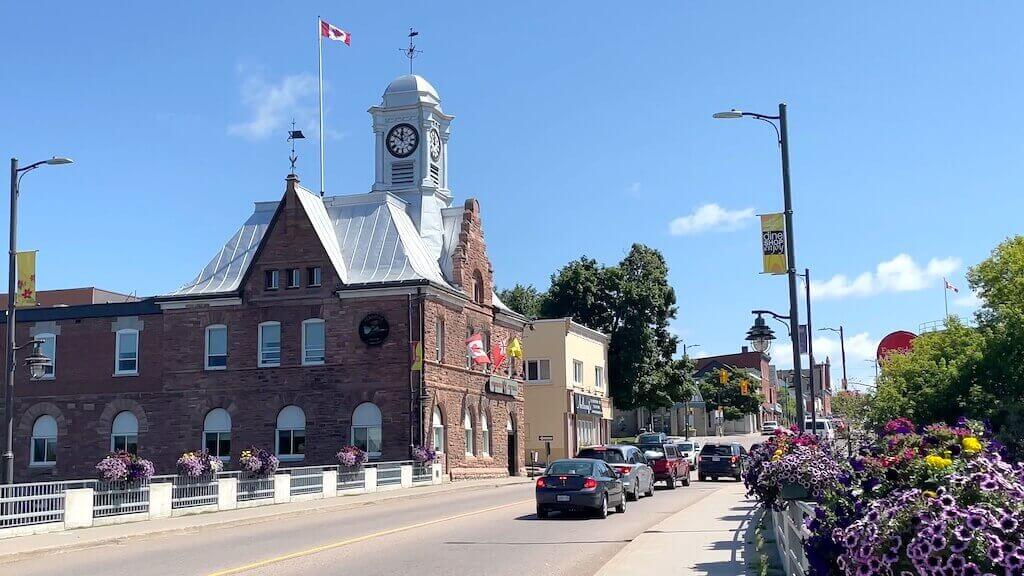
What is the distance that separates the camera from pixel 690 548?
56.0ft

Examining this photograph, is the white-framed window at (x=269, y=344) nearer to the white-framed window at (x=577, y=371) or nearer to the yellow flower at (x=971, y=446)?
the white-framed window at (x=577, y=371)

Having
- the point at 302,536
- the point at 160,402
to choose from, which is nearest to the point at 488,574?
the point at 302,536

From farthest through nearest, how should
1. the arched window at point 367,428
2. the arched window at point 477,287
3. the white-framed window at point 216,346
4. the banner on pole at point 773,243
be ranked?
the arched window at point 477,287 → the white-framed window at point 216,346 → the arched window at point 367,428 → the banner on pole at point 773,243

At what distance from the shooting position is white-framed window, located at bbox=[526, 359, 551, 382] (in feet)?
205

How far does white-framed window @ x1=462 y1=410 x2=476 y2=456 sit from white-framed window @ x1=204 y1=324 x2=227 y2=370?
11.5 metres

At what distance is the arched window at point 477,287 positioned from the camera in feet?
172

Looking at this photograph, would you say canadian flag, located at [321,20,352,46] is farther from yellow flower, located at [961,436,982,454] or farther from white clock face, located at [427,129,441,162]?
yellow flower, located at [961,436,982,454]

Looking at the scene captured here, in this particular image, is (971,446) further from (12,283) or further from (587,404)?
(587,404)

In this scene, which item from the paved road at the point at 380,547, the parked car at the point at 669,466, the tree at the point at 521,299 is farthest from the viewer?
the tree at the point at 521,299

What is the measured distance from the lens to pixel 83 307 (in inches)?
1970

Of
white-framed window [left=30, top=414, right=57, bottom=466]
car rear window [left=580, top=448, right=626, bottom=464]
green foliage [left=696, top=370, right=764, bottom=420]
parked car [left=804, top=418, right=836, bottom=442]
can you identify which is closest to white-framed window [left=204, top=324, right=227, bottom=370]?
white-framed window [left=30, top=414, right=57, bottom=466]

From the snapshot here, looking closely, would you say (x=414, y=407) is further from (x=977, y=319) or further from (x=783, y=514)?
(x=783, y=514)

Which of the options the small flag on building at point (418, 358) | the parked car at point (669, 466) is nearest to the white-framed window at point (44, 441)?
the small flag on building at point (418, 358)

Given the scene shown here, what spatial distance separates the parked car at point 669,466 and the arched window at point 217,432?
19.3m
